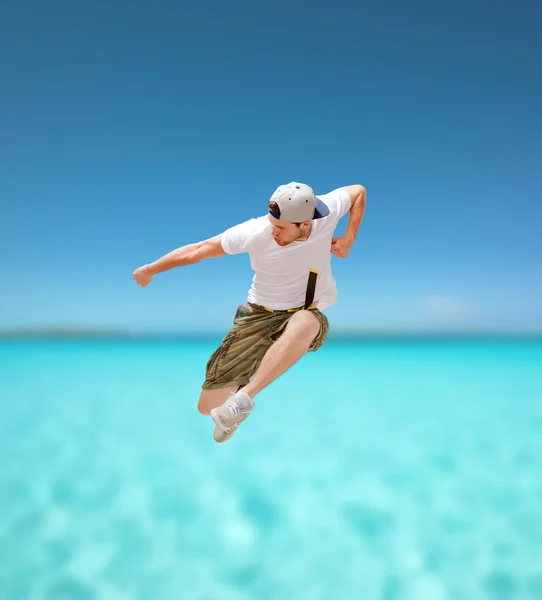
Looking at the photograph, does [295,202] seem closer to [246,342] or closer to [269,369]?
[269,369]

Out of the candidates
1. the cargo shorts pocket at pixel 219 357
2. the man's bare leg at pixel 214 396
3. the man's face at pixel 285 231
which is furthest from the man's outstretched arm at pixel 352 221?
the man's bare leg at pixel 214 396

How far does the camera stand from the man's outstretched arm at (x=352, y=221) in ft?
13.0

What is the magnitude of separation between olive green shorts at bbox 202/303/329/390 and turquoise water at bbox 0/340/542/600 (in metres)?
11.2

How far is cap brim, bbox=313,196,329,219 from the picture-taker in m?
3.54

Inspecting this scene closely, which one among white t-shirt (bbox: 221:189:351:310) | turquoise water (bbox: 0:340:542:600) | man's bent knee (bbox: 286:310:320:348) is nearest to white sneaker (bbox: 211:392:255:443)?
man's bent knee (bbox: 286:310:320:348)

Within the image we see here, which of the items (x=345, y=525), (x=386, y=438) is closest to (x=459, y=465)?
(x=386, y=438)

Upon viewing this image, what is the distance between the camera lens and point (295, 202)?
3.41 metres

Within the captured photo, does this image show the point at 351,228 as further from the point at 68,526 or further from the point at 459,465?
the point at 459,465

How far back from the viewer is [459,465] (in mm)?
17484

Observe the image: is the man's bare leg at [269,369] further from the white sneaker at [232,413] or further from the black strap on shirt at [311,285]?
the black strap on shirt at [311,285]

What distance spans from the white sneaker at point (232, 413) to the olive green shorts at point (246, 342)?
666 millimetres

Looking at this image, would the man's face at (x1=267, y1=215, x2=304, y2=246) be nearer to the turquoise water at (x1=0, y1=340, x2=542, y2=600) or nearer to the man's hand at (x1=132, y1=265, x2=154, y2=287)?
the man's hand at (x1=132, y1=265, x2=154, y2=287)

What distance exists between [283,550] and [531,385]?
1846 cm

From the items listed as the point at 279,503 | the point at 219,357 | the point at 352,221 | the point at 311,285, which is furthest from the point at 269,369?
the point at 279,503
